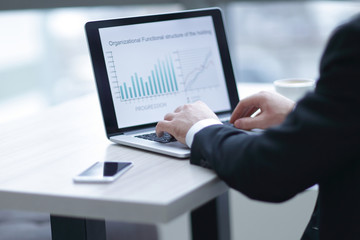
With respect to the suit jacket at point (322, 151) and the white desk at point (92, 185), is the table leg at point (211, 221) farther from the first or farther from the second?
the suit jacket at point (322, 151)

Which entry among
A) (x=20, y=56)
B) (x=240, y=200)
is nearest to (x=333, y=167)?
(x=240, y=200)

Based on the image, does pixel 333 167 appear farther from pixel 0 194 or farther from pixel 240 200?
pixel 240 200

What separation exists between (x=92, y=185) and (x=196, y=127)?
238 millimetres

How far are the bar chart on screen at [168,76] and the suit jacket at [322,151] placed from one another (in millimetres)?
373

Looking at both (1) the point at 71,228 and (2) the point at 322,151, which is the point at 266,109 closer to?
(2) the point at 322,151

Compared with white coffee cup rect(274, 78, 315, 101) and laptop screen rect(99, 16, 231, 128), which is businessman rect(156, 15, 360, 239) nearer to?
laptop screen rect(99, 16, 231, 128)

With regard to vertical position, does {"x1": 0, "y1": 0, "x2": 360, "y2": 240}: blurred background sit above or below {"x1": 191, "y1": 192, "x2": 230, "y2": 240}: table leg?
above

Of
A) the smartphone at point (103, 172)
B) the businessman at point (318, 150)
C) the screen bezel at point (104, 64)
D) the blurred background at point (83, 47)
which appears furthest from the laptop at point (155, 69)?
the blurred background at point (83, 47)

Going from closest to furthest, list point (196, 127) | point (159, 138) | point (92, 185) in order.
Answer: point (92, 185) < point (196, 127) < point (159, 138)

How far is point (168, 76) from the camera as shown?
1301 millimetres

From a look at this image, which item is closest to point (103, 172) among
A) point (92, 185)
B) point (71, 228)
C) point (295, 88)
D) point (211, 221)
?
point (92, 185)

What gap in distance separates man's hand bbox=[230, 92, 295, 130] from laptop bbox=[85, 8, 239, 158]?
0.51 feet

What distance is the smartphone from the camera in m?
0.95

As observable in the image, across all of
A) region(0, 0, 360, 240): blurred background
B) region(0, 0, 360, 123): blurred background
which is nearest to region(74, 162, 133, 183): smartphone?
region(0, 0, 360, 240): blurred background
